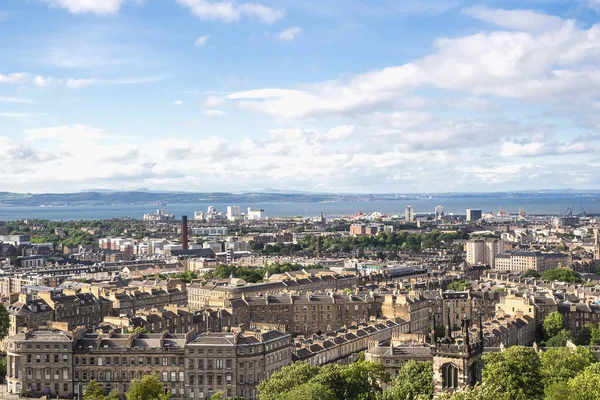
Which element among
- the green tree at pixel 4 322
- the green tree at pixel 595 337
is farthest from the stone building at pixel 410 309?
the green tree at pixel 4 322

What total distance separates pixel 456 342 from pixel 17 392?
116ft

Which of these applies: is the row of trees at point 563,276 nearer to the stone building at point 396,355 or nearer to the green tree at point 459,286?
the green tree at point 459,286

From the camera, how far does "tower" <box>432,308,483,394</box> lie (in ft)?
98.0

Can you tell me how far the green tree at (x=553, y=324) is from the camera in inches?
2876

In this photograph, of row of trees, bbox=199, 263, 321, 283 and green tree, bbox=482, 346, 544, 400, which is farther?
row of trees, bbox=199, 263, 321, 283

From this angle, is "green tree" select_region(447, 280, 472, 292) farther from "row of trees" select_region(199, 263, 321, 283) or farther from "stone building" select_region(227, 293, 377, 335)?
"row of trees" select_region(199, 263, 321, 283)

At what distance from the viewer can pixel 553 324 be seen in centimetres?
7325

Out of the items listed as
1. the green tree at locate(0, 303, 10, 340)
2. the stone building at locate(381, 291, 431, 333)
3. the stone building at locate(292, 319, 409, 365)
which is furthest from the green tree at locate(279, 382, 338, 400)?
the stone building at locate(381, 291, 431, 333)

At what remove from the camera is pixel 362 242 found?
19488 cm

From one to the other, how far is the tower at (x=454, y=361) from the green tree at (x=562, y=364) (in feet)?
46.1

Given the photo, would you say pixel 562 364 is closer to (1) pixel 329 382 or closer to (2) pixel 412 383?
(2) pixel 412 383

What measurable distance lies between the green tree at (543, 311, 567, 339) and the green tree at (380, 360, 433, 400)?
31.0 meters

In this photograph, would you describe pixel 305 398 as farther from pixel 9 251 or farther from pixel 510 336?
pixel 9 251

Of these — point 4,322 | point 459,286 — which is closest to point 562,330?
point 459,286
